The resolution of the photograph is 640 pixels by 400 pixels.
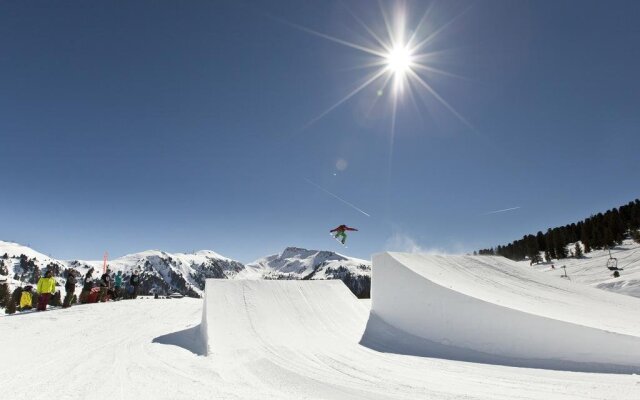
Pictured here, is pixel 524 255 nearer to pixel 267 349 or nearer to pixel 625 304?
pixel 625 304

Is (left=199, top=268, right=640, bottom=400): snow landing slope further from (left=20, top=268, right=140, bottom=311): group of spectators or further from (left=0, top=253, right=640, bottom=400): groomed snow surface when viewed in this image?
(left=20, top=268, right=140, bottom=311): group of spectators

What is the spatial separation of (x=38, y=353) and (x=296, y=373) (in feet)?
19.8

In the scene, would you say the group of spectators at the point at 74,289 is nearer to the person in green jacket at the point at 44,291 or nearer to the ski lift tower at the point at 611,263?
the person in green jacket at the point at 44,291

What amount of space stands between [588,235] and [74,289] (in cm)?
6829

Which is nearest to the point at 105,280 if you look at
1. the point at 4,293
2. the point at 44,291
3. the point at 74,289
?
the point at 74,289

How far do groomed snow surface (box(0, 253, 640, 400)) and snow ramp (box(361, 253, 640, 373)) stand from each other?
0.10 feet

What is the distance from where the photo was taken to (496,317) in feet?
27.8

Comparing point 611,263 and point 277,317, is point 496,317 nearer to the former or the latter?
point 277,317

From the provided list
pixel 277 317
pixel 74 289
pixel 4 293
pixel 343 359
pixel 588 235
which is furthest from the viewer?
pixel 588 235

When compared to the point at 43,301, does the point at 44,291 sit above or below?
above

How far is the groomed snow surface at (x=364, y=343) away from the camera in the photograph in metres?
5.71

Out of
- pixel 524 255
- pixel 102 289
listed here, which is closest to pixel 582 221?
pixel 524 255

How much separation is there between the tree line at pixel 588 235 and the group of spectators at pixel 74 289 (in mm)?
56581

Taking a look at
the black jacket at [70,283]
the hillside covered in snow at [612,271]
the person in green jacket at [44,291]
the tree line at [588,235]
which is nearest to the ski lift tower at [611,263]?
the hillside covered in snow at [612,271]
